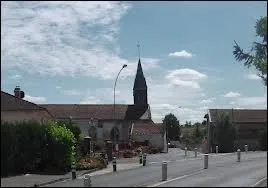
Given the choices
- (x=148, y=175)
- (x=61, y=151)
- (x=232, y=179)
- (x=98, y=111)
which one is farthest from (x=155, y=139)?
(x=232, y=179)

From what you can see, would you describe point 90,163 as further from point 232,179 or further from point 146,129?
point 146,129

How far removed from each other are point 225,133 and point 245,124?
1.62 feet

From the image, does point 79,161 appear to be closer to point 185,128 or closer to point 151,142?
point 185,128

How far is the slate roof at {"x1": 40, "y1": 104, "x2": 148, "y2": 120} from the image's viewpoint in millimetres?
105125

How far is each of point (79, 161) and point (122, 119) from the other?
7054 cm

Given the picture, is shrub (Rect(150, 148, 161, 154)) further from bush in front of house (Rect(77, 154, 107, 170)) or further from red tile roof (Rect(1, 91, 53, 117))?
red tile roof (Rect(1, 91, 53, 117))

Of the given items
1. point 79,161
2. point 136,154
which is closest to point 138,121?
point 136,154

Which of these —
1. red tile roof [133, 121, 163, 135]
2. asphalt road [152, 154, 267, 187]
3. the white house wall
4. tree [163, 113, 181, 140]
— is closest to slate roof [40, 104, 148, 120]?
red tile roof [133, 121, 163, 135]

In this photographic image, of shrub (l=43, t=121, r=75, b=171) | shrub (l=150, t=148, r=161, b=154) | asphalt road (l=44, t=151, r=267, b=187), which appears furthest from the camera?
shrub (l=150, t=148, r=161, b=154)

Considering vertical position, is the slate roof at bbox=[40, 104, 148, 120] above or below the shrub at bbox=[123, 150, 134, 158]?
above

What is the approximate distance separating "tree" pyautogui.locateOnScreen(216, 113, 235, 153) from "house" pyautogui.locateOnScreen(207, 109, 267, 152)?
0.08 metres

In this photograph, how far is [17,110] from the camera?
7.82 metres

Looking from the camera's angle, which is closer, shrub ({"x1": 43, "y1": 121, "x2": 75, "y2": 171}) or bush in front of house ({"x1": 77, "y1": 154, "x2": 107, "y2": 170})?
shrub ({"x1": 43, "y1": 121, "x2": 75, "y2": 171})

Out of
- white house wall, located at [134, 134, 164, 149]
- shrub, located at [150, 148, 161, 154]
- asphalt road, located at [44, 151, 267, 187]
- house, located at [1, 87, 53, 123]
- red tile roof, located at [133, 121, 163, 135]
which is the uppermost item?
red tile roof, located at [133, 121, 163, 135]
